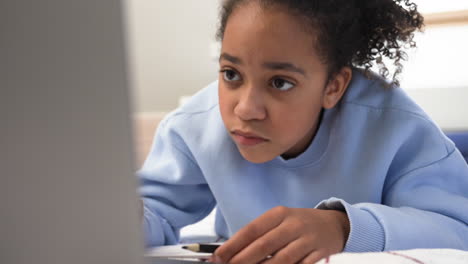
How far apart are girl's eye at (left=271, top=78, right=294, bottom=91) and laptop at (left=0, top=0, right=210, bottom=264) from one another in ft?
1.96

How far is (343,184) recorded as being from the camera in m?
0.92

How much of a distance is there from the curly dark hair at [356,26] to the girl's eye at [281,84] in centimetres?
8

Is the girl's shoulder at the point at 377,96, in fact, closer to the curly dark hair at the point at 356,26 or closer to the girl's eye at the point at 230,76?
the curly dark hair at the point at 356,26

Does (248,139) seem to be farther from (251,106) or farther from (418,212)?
(418,212)

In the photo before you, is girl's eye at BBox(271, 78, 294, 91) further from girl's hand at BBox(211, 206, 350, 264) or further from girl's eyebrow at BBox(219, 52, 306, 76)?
girl's hand at BBox(211, 206, 350, 264)

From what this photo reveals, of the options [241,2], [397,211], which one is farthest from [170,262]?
[241,2]

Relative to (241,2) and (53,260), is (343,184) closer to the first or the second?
(241,2)

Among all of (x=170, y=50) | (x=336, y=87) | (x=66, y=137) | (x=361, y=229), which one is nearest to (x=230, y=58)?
(x=336, y=87)

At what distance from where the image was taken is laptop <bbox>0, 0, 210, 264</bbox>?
21cm

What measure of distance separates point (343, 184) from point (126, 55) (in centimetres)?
75

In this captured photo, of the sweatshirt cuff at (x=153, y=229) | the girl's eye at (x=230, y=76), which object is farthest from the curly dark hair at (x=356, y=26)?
the sweatshirt cuff at (x=153, y=229)

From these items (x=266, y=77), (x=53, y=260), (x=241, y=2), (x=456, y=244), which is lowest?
(x=456, y=244)

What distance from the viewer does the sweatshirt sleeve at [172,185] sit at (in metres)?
1.01

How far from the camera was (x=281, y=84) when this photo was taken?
0.81m
